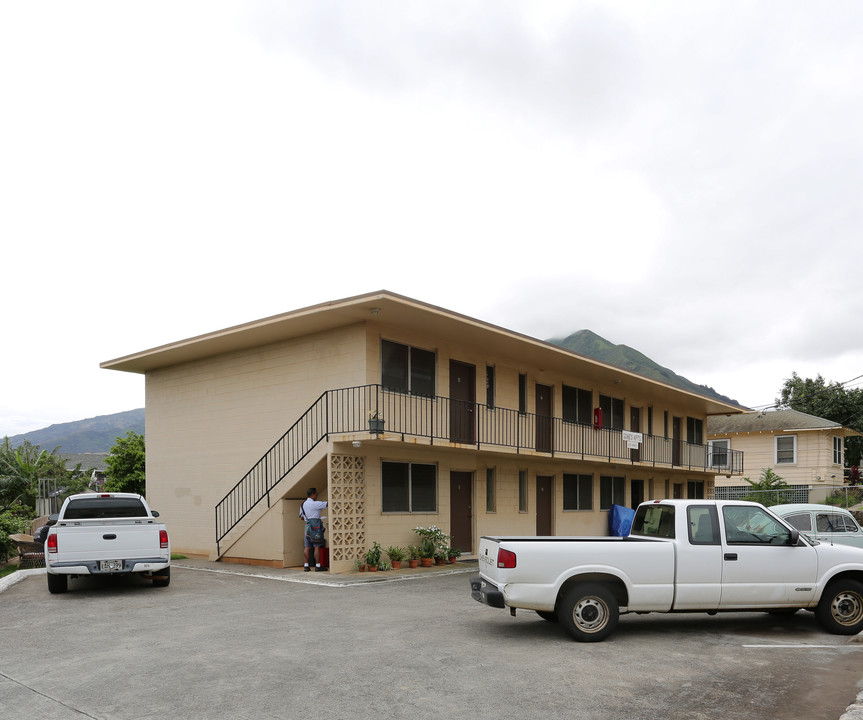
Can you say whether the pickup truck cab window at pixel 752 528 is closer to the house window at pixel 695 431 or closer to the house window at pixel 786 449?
the house window at pixel 695 431

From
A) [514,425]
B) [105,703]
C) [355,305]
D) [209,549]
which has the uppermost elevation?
[355,305]

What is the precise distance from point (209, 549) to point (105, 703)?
46.0 feet

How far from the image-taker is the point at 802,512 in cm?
1497

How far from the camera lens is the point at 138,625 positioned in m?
10.2

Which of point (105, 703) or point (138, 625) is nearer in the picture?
point (105, 703)

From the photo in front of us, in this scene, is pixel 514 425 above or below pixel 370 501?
above

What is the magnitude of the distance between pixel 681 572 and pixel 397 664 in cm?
357

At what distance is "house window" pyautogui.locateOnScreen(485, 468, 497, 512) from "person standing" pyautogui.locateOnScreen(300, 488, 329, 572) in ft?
19.0

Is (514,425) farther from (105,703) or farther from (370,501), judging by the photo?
(105,703)

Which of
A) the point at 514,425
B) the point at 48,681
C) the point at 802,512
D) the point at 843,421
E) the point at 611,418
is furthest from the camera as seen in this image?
the point at 843,421

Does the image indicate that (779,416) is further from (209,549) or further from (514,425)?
(209,549)

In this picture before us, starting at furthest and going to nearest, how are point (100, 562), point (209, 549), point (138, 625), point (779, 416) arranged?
point (779, 416) → point (209, 549) → point (100, 562) → point (138, 625)

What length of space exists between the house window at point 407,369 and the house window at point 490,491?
3534 mm

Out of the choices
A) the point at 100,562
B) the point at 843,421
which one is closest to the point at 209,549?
the point at 100,562
